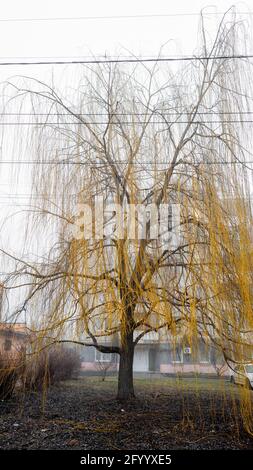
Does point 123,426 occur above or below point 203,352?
below

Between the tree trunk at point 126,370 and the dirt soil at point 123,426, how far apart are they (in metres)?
0.13

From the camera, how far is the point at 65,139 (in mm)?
4137

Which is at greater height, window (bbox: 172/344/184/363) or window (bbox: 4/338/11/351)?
window (bbox: 4/338/11/351)

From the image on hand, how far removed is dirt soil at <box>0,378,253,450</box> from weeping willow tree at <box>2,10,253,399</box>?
2.81 feet

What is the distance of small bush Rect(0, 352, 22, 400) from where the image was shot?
4.49 m

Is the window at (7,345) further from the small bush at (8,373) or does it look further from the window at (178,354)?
the window at (178,354)

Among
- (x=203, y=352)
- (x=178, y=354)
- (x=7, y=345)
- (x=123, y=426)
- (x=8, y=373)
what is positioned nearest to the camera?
(x=178, y=354)

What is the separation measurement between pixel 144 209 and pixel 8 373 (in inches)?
97.7

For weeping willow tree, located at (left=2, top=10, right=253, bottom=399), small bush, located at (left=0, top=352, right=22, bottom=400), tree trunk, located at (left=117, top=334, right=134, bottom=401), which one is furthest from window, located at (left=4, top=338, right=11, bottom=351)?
tree trunk, located at (left=117, top=334, right=134, bottom=401)

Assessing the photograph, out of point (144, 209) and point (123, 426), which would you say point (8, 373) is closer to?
point (123, 426)

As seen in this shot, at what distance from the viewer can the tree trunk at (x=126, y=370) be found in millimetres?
4965

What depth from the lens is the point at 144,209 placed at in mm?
3846

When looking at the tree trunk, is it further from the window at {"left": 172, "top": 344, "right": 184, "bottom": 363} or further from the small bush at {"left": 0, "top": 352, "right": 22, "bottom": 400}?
the window at {"left": 172, "top": 344, "right": 184, "bottom": 363}

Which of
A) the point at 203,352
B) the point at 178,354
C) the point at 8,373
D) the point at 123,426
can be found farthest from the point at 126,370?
the point at 178,354
